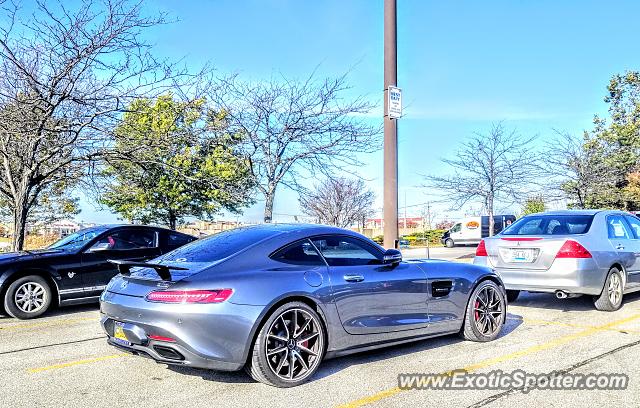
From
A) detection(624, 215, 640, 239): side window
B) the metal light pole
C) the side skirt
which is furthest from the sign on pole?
the side skirt

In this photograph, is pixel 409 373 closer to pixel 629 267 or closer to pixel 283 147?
pixel 629 267

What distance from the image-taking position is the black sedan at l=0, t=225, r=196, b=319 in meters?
7.30

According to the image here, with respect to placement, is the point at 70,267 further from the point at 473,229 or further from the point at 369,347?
the point at 473,229

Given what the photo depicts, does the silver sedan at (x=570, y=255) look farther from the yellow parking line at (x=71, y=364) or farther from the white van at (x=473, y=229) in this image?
the white van at (x=473, y=229)

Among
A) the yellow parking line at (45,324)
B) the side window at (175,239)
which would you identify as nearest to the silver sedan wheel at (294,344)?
the yellow parking line at (45,324)

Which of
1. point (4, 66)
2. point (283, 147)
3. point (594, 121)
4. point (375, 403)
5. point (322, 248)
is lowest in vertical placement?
point (375, 403)

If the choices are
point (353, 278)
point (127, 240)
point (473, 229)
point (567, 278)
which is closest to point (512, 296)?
point (567, 278)

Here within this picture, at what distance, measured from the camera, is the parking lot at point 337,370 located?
3988mm

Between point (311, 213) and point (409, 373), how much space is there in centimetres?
3208

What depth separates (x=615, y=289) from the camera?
778 centimetres

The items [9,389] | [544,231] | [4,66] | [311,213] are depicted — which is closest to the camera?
[9,389]

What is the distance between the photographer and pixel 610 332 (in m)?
6.32

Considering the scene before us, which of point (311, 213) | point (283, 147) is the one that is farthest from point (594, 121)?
point (283, 147)

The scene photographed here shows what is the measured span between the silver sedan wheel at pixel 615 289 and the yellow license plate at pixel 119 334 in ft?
21.6
